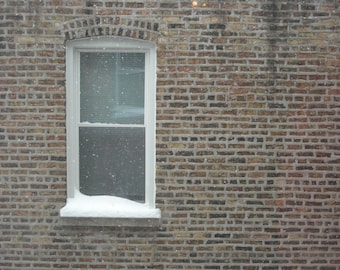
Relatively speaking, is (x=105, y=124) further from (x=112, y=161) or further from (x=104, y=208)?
(x=104, y=208)

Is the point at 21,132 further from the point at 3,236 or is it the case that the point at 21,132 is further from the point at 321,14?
the point at 321,14

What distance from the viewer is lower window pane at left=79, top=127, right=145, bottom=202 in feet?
15.4

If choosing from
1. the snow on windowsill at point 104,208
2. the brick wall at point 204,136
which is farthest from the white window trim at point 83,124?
the brick wall at point 204,136

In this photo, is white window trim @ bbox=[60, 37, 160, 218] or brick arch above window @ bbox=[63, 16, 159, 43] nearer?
brick arch above window @ bbox=[63, 16, 159, 43]

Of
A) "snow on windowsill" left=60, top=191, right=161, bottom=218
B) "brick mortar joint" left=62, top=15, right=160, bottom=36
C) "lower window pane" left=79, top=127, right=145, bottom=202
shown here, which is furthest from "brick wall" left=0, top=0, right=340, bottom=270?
"lower window pane" left=79, top=127, right=145, bottom=202

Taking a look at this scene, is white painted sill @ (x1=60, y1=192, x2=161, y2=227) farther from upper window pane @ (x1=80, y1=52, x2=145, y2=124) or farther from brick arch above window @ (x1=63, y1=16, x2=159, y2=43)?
brick arch above window @ (x1=63, y1=16, x2=159, y2=43)

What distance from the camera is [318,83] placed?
4.50 metres

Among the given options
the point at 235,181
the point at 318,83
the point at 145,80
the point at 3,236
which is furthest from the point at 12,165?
the point at 318,83

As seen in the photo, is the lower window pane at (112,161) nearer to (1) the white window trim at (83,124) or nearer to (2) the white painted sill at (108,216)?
(1) the white window trim at (83,124)

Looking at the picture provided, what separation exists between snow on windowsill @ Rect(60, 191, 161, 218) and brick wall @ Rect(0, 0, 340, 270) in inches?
5.0

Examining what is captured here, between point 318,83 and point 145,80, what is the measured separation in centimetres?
196

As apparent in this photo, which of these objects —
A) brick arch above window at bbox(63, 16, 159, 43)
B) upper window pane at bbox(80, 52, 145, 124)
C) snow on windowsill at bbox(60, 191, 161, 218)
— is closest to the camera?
brick arch above window at bbox(63, 16, 159, 43)

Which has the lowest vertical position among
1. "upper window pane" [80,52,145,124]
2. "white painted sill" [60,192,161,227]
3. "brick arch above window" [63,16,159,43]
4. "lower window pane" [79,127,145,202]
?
"white painted sill" [60,192,161,227]

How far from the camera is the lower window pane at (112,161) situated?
4695 millimetres
